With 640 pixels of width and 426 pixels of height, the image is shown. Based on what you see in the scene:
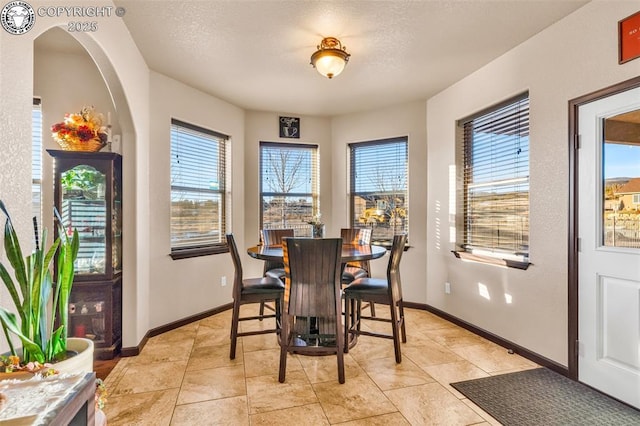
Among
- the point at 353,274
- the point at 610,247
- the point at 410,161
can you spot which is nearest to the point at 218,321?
the point at 353,274

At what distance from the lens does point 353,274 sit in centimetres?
359

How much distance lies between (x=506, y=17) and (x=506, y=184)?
1.41 meters

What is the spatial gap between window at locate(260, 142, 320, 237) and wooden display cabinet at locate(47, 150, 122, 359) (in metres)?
2.18

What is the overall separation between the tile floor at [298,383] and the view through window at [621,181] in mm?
1226

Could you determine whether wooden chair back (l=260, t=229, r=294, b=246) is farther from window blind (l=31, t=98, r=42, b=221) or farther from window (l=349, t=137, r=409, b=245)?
window blind (l=31, t=98, r=42, b=221)

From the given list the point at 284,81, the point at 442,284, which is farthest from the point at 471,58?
the point at 442,284

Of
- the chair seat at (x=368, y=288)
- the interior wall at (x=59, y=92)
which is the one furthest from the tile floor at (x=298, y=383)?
the interior wall at (x=59, y=92)

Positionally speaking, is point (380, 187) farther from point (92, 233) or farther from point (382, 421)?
point (92, 233)

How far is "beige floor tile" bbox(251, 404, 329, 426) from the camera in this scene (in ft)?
6.40

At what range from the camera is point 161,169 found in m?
3.53

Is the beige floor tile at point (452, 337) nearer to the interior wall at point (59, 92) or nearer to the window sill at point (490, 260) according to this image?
the window sill at point (490, 260)

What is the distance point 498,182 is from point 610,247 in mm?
1168

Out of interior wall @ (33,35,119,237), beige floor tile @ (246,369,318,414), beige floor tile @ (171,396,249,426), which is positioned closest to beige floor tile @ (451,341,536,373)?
beige floor tile @ (246,369,318,414)

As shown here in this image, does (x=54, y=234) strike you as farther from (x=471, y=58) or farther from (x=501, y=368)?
(x=471, y=58)
